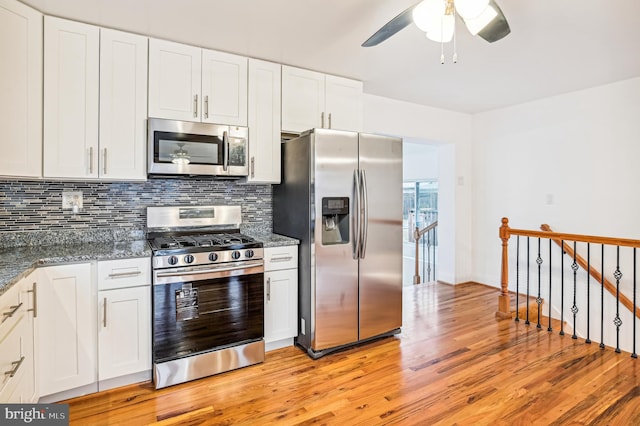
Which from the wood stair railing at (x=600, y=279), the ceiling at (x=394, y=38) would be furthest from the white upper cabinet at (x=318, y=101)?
the wood stair railing at (x=600, y=279)

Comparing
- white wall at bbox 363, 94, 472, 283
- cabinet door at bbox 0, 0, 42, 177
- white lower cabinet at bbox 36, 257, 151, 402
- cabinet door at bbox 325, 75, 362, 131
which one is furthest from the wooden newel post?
cabinet door at bbox 0, 0, 42, 177

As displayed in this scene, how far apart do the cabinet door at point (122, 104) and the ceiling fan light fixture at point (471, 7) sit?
2.19 metres

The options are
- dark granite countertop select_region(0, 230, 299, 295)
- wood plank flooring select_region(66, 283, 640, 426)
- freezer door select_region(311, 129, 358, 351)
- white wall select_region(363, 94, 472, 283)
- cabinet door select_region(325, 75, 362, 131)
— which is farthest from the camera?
white wall select_region(363, 94, 472, 283)

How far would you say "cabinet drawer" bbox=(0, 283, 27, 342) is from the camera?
151cm

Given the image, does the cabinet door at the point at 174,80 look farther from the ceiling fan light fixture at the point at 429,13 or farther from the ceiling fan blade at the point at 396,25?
the ceiling fan light fixture at the point at 429,13

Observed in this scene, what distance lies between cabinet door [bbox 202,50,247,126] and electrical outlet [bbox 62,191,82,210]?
111 cm

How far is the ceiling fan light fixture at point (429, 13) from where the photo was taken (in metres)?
1.85

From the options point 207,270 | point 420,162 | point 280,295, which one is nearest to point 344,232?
point 280,295

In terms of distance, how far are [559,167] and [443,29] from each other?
10.3 feet

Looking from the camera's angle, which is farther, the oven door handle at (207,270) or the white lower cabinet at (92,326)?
the oven door handle at (207,270)

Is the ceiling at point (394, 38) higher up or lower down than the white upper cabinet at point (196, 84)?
higher up

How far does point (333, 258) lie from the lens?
9.48 feet

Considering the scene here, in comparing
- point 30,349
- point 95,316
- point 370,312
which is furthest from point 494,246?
point 30,349

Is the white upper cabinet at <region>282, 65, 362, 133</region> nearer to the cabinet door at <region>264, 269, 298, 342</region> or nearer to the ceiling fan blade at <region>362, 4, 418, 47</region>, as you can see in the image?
the ceiling fan blade at <region>362, 4, 418, 47</region>
